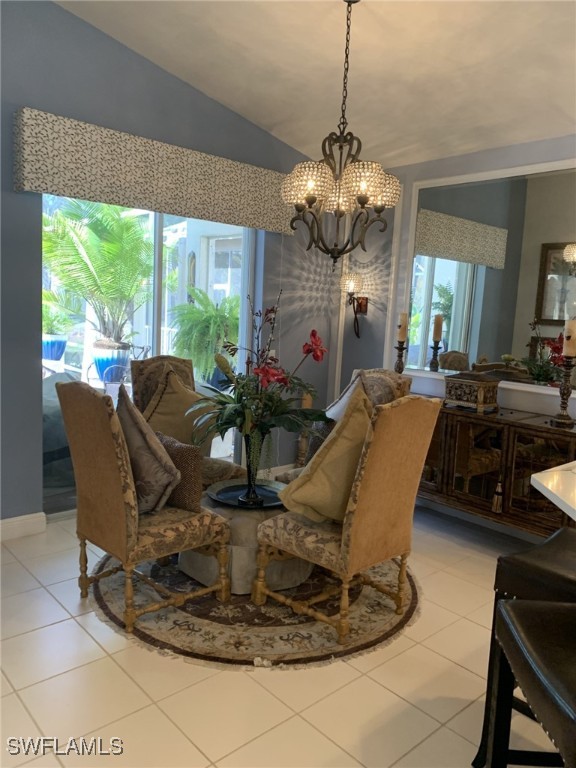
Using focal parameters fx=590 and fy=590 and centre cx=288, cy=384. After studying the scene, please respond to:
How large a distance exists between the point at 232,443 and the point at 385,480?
8.19ft

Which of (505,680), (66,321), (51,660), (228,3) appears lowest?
(51,660)

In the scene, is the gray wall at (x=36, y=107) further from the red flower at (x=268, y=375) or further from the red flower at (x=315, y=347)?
the red flower at (x=315, y=347)

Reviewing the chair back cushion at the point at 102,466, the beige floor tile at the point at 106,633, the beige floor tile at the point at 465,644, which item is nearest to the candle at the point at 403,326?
the beige floor tile at the point at 465,644

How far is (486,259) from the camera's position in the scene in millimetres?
3914

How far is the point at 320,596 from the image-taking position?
272 centimetres

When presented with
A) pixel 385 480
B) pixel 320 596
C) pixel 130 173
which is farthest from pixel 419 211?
pixel 320 596

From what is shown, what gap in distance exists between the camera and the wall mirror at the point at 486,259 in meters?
3.64

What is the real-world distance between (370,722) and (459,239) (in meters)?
3.11

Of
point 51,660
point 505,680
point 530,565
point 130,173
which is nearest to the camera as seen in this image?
point 505,680

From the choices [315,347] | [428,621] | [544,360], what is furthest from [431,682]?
[544,360]

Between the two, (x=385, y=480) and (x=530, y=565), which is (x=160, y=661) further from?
(x=530, y=565)

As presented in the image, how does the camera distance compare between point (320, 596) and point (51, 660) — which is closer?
point (51, 660)

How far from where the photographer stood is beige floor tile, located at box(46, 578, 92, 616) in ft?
8.92

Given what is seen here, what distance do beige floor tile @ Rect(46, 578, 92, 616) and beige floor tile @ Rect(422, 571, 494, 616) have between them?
5.51 feet
